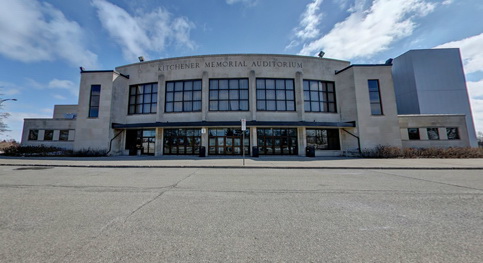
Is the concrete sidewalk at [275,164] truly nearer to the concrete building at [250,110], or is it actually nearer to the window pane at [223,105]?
the concrete building at [250,110]

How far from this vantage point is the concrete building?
2056 cm

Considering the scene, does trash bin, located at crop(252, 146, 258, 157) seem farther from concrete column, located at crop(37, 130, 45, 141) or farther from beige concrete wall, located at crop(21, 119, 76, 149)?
concrete column, located at crop(37, 130, 45, 141)

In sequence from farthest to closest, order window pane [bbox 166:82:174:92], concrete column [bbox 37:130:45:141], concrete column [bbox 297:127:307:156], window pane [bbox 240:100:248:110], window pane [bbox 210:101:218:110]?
concrete column [bbox 37:130:45:141] → window pane [bbox 166:82:174:92] → window pane [bbox 210:101:218:110] → window pane [bbox 240:100:248:110] → concrete column [bbox 297:127:307:156]

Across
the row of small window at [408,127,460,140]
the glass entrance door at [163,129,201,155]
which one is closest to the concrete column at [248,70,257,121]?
the glass entrance door at [163,129,201,155]

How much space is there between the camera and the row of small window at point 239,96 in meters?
21.7

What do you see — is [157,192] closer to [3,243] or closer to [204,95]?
[3,243]

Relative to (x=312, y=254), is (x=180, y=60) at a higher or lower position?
higher

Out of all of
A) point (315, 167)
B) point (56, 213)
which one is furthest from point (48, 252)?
point (315, 167)

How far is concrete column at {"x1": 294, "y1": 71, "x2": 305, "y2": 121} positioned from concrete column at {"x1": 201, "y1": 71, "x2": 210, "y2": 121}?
10.1 m

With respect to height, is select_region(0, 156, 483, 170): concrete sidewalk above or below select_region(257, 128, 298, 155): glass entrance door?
below

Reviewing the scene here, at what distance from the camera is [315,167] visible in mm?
11211

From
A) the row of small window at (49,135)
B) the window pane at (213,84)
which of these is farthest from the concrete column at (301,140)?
the row of small window at (49,135)

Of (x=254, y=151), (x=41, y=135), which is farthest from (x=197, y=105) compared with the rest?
(x=41, y=135)

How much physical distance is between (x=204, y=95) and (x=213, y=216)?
734 inches
